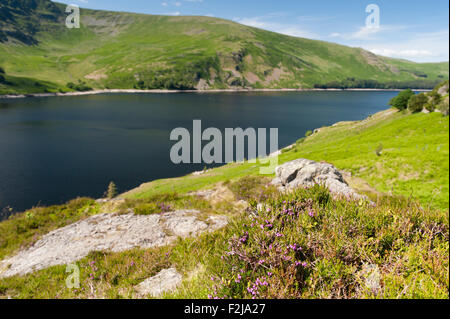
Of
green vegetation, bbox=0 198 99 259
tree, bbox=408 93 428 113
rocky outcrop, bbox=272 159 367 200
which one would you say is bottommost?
green vegetation, bbox=0 198 99 259

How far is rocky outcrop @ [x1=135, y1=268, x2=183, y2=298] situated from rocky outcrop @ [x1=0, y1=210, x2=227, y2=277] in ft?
11.2

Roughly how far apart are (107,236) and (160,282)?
8.62 metres

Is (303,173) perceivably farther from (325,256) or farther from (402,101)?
(402,101)

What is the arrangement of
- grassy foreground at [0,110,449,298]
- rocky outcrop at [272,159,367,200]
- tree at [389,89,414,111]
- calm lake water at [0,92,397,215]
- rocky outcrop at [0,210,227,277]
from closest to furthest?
1. grassy foreground at [0,110,449,298]
2. rocky outcrop at [0,210,227,277]
3. rocky outcrop at [272,159,367,200]
4. calm lake water at [0,92,397,215]
5. tree at [389,89,414,111]

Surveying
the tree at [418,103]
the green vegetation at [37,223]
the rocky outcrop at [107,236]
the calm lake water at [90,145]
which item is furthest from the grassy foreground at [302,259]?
the tree at [418,103]

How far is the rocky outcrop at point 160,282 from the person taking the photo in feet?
21.2

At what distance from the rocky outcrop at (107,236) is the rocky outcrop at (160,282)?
3399mm

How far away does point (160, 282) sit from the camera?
6625 mm

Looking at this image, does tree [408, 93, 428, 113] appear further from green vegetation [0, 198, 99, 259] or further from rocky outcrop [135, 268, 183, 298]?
rocky outcrop [135, 268, 183, 298]

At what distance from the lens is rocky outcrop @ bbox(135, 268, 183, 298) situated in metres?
6.48

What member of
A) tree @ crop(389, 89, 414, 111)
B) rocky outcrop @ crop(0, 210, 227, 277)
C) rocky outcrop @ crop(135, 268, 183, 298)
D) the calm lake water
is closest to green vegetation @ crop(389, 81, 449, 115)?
tree @ crop(389, 89, 414, 111)

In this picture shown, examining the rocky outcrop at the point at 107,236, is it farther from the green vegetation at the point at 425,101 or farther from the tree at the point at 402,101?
the tree at the point at 402,101
